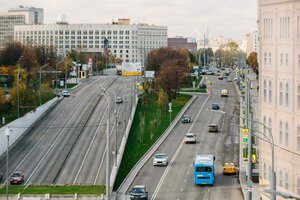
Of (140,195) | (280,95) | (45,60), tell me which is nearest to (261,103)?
(280,95)

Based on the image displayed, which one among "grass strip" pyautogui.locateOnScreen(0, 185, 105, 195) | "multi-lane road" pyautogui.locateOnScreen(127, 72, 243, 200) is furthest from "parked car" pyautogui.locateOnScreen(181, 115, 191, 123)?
"grass strip" pyautogui.locateOnScreen(0, 185, 105, 195)

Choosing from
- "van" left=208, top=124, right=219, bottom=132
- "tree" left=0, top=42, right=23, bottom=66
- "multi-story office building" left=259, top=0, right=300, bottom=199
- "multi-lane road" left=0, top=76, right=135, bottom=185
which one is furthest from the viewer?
"tree" left=0, top=42, right=23, bottom=66

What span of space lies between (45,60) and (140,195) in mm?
104170

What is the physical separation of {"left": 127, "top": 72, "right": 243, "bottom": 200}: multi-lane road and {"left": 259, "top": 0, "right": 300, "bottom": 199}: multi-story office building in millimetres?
9871

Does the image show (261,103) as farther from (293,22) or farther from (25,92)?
(25,92)

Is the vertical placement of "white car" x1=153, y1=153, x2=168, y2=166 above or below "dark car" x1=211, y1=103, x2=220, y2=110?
below

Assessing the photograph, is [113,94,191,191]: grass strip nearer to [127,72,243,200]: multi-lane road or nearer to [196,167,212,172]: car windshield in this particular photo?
[127,72,243,200]: multi-lane road

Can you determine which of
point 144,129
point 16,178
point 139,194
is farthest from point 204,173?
point 144,129

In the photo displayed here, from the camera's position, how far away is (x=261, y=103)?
4225 cm

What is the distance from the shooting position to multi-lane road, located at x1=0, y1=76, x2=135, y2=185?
6088cm

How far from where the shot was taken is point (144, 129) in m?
80.1

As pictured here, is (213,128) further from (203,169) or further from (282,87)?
(282,87)

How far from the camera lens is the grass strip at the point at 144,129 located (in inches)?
2466

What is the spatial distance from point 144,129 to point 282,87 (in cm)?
4357
